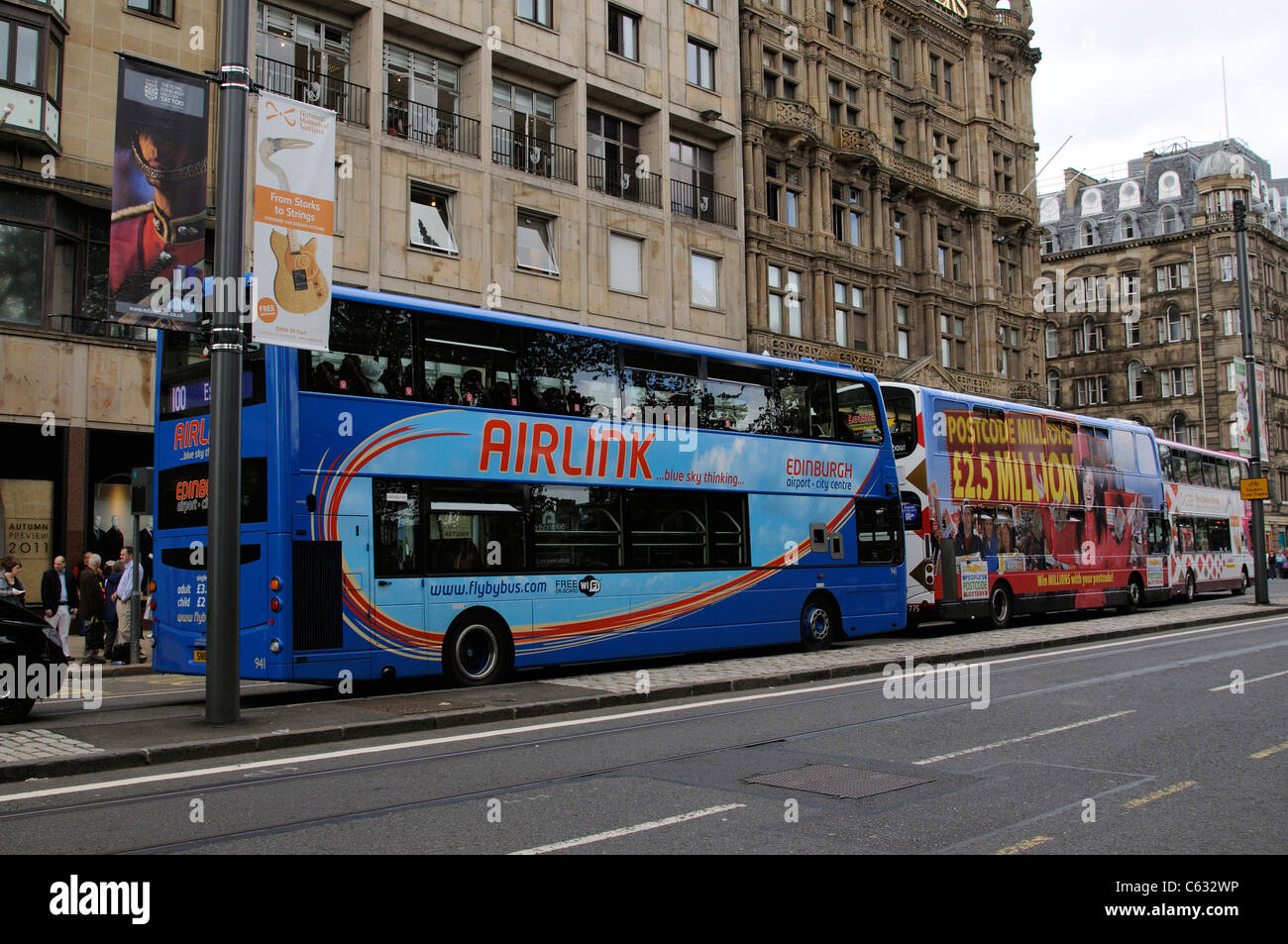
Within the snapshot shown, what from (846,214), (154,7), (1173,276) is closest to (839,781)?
(154,7)

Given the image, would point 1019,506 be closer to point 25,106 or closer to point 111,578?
point 111,578

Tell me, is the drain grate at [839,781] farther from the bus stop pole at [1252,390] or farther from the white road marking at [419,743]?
the bus stop pole at [1252,390]

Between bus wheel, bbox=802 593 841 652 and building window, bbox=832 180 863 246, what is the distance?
2426cm

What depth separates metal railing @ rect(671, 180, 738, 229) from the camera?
Answer: 1379 inches

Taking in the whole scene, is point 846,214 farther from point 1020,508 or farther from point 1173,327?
point 1173,327

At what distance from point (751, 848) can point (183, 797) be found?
408cm

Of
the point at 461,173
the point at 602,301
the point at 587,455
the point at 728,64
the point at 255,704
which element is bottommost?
the point at 255,704

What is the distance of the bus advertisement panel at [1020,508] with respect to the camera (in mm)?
22688

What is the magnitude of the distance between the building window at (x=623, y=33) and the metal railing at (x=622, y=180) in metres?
3.29

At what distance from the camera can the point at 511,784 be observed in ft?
26.6

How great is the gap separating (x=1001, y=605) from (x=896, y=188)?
78.1ft

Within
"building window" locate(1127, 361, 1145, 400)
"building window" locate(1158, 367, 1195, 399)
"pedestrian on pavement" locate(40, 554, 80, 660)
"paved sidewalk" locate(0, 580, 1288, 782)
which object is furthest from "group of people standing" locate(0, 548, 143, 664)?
"building window" locate(1127, 361, 1145, 400)
